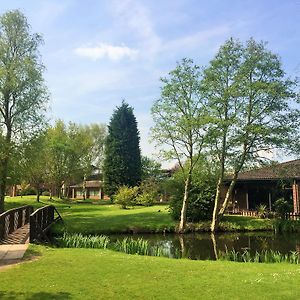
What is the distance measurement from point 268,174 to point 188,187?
1072 centimetres

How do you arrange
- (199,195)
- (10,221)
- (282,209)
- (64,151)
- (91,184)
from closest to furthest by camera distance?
(10,221) < (282,209) < (199,195) < (64,151) < (91,184)

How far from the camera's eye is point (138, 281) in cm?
901

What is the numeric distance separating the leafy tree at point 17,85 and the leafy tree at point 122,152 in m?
25.9

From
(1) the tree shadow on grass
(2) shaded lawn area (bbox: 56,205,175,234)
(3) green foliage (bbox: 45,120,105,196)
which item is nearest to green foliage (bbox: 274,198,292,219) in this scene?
(2) shaded lawn area (bbox: 56,205,175,234)

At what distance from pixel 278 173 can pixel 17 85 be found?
22.3 meters

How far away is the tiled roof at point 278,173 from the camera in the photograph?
31.1 m

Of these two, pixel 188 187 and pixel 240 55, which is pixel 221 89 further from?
pixel 188 187

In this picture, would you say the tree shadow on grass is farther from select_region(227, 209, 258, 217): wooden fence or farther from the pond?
select_region(227, 209, 258, 217): wooden fence

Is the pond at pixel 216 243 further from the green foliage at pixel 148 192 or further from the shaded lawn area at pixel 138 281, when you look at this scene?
the green foliage at pixel 148 192

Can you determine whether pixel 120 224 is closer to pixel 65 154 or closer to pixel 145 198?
pixel 145 198

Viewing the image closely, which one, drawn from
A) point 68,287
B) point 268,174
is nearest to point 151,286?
point 68,287

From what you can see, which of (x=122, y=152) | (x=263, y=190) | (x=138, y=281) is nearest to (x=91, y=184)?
(x=122, y=152)

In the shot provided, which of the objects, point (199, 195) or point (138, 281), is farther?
point (199, 195)

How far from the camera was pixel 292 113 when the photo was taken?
98.6 ft
